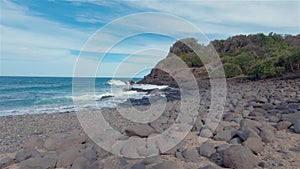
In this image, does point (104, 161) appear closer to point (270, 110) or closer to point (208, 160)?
point (208, 160)

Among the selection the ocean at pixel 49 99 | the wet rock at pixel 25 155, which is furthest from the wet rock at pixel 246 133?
the ocean at pixel 49 99

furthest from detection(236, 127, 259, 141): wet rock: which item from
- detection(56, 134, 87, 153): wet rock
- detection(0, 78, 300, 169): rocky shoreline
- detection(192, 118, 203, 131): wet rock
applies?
detection(56, 134, 87, 153): wet rock

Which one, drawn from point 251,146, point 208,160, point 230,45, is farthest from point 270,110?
point 230,45

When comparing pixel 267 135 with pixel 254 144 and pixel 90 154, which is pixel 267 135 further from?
pixel 90 154

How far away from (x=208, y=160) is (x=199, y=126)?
2268 mm

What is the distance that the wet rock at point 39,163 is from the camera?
186 inches

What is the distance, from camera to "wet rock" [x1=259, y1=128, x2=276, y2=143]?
5.23m

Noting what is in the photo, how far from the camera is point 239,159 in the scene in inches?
162

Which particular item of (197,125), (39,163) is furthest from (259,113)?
(39,163)

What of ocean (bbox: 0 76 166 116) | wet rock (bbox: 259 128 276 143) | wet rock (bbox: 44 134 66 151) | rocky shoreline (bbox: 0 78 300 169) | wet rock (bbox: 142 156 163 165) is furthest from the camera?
ocean (bbox: 0 76 166 116)

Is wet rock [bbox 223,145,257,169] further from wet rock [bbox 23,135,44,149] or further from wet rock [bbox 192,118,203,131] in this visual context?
wet rock [bbox 23,135,44,149]

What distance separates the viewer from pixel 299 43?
118ft

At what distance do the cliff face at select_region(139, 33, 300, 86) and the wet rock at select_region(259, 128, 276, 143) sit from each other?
17.3ft

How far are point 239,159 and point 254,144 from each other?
0.81 m
